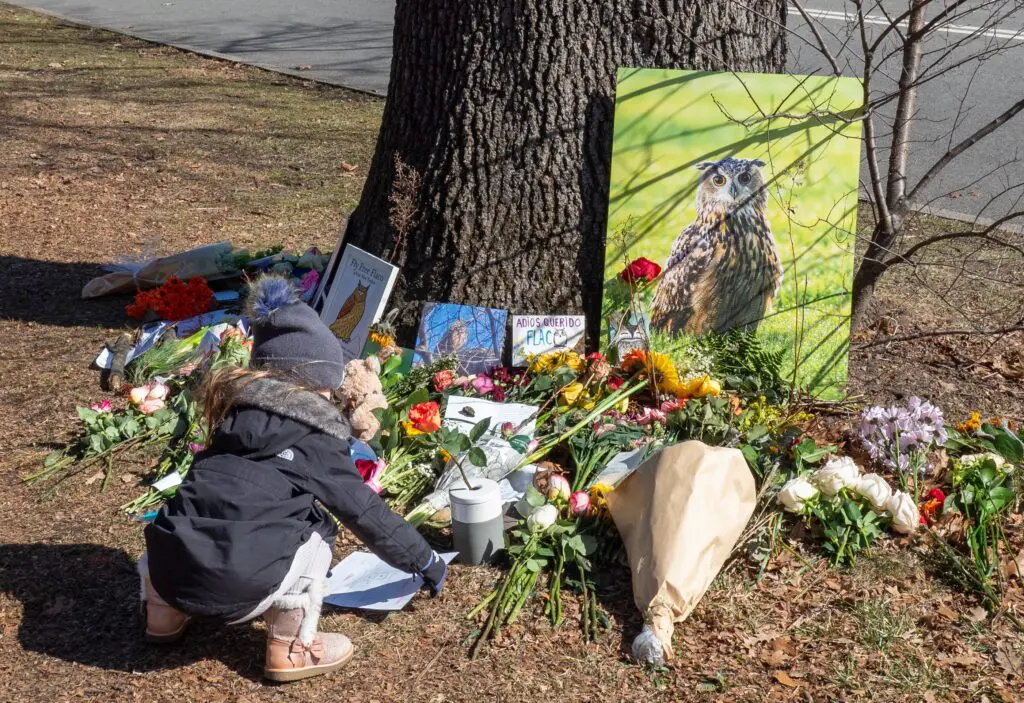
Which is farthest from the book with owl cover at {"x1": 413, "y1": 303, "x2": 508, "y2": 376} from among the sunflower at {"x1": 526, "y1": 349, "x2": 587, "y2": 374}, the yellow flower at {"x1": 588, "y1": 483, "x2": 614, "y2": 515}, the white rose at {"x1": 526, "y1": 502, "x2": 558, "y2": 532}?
the white rose at {"x1": 526, "y1": 502, "x2": 558, "y2": 532}

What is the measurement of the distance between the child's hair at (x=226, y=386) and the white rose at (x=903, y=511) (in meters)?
1.90

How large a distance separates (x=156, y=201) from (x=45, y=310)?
2000 mm

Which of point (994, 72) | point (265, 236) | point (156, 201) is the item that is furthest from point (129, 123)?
point (994, 72)

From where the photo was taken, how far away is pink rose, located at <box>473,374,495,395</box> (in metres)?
4.26

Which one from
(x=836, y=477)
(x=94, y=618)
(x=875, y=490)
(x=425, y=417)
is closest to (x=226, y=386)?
(x=94, y=618)

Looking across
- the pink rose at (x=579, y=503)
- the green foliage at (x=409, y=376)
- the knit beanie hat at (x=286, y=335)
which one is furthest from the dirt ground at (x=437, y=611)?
the green foliage at (x=409, y=376)

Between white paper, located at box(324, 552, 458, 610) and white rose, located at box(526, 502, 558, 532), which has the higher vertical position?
white rose, located at box(526, 502, 558, 532)

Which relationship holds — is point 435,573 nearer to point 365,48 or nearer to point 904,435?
point 904,435

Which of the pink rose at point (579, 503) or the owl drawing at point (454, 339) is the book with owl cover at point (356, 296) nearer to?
the owl drawing at point (454, 339)

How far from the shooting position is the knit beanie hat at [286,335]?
295cm

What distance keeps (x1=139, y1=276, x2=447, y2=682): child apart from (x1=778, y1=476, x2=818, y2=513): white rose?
48.5 inches

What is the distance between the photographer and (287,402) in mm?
2883

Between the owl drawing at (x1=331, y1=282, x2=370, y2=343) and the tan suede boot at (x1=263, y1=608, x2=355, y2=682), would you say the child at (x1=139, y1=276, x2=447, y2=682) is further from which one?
the owl drawing at (x1=331, y1=282, x2=370, y2=343)

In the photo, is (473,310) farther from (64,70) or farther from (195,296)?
(64,70)
